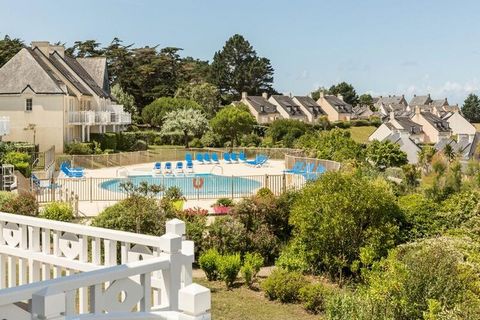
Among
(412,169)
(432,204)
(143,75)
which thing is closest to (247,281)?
(432,204)

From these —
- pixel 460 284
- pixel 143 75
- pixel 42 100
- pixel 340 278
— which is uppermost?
pixel 143 75

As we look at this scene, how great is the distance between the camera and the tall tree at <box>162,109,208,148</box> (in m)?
60.9

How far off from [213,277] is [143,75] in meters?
67.4

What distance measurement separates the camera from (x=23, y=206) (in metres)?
21.4

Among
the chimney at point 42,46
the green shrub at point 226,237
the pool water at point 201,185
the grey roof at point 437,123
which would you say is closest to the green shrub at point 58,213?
the green shrub at point 226,237

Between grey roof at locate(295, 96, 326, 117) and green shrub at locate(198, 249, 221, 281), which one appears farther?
grey roof at locate(295, 96, 326, 117)

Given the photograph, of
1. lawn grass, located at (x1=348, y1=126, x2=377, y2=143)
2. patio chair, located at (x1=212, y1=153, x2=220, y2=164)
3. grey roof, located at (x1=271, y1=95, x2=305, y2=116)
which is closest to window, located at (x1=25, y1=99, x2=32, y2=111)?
patio chair, located at (x1=212, y1=153, x2=220, y2=164)

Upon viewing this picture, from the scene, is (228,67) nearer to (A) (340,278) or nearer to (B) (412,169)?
(B) (412,169)

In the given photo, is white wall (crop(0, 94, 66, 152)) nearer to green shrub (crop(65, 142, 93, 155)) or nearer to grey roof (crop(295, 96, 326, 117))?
green shrub (crop(65, 142, 93, 155))

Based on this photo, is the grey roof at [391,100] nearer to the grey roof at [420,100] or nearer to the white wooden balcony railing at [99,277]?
the grey roof at [420,100]

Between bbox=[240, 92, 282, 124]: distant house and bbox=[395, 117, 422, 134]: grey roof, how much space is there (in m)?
19.1

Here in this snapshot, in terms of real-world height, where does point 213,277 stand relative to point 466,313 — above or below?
below

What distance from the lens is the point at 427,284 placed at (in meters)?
12.8

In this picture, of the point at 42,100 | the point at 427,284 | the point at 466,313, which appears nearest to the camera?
the point at 466,313
